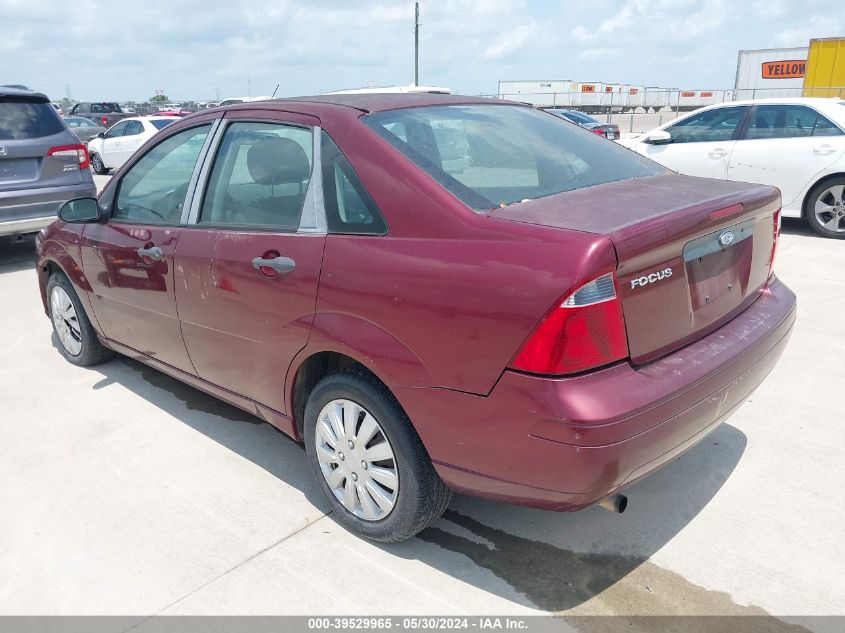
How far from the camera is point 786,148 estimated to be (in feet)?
26.7

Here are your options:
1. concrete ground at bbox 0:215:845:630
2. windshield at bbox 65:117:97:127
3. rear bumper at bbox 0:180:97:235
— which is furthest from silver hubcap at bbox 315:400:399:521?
windshield at bbox 65:117:97:127

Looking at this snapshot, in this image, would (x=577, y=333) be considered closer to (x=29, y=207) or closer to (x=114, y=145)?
(x=29, y=207)

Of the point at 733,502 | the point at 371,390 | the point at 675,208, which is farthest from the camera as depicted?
the point at 733,502

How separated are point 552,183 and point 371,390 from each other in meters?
1.09

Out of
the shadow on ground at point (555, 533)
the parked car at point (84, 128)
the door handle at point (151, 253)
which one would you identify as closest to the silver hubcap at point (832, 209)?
the shadow on ground at point (555, 533)

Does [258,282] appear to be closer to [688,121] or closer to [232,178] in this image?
[232,178]

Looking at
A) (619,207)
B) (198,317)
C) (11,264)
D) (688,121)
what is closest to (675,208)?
(619,207)

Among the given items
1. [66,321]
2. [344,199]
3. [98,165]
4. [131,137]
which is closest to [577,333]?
[344,199]

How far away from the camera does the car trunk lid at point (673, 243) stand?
86.0 inches

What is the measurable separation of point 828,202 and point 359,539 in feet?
24.7

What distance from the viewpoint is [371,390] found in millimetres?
2549

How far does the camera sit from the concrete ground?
2508mm

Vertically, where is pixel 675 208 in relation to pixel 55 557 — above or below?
above

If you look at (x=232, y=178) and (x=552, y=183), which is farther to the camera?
(x=232, y=178)
